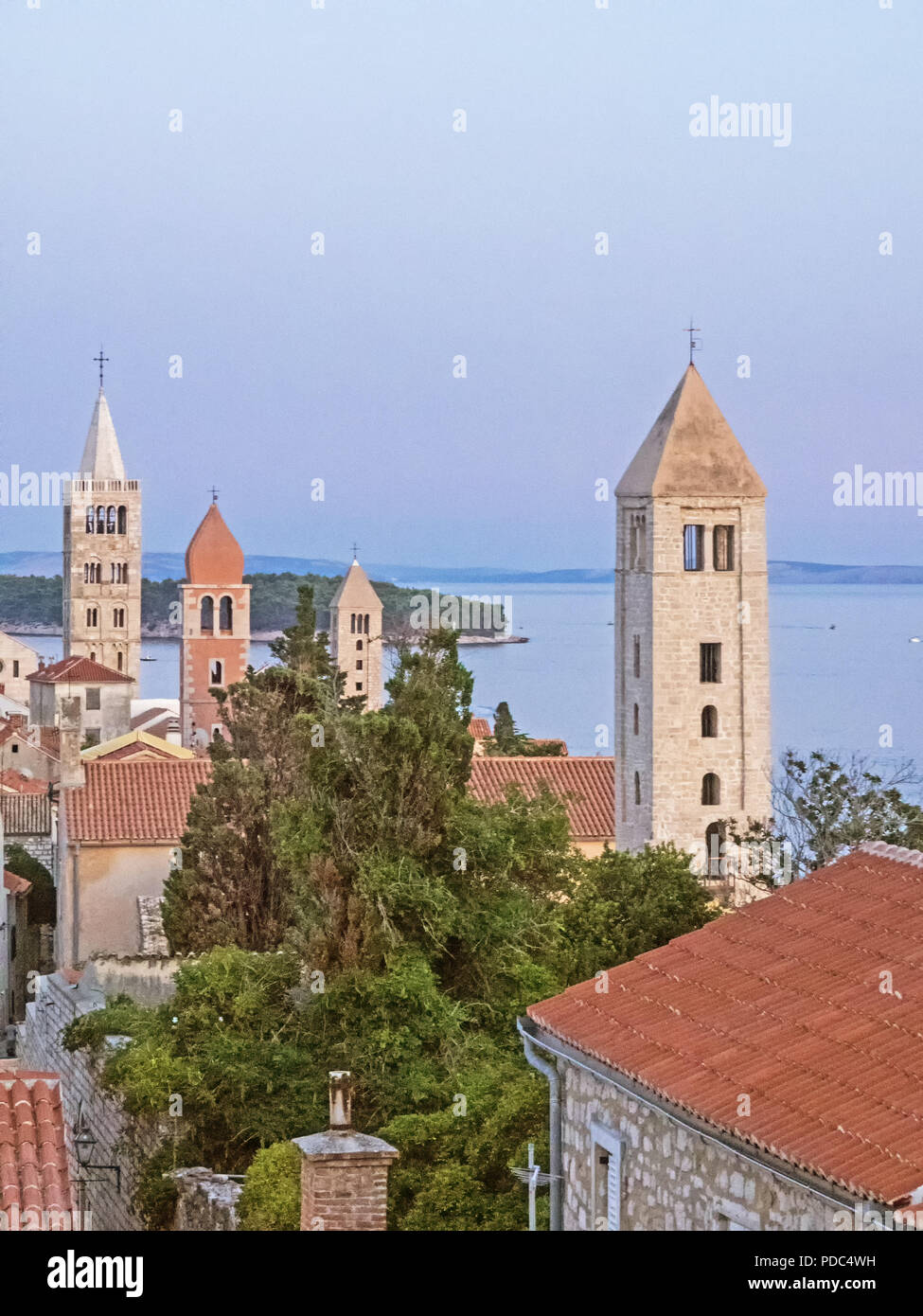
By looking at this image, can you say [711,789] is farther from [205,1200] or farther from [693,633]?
[205,1200]

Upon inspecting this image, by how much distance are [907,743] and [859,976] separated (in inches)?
2497

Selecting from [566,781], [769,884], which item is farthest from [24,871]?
[769,884]

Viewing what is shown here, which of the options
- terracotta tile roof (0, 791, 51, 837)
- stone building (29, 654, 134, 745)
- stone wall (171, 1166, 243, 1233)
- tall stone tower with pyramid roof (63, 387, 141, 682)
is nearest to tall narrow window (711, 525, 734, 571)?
terracotta tile roof (0, 791, 51, 837)

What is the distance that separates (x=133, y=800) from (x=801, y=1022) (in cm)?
2676

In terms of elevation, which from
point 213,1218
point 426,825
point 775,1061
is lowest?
point 213,1218

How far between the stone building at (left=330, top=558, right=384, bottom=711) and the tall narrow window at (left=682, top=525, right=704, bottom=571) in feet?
178

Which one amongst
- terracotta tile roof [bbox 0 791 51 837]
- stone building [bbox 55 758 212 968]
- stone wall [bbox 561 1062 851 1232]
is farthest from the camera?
terracotta tile roof [bbox 0 791 51 837]

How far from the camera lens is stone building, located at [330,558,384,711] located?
93938 millimetres

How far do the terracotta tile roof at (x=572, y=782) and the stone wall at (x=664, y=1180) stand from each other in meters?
23.9

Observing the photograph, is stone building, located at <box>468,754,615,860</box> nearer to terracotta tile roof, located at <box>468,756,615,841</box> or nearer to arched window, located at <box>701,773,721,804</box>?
terracotta tile roof, located at <box>468,756,615,841</box>

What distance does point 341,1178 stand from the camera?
11.3 meters

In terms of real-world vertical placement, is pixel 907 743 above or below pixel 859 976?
above
